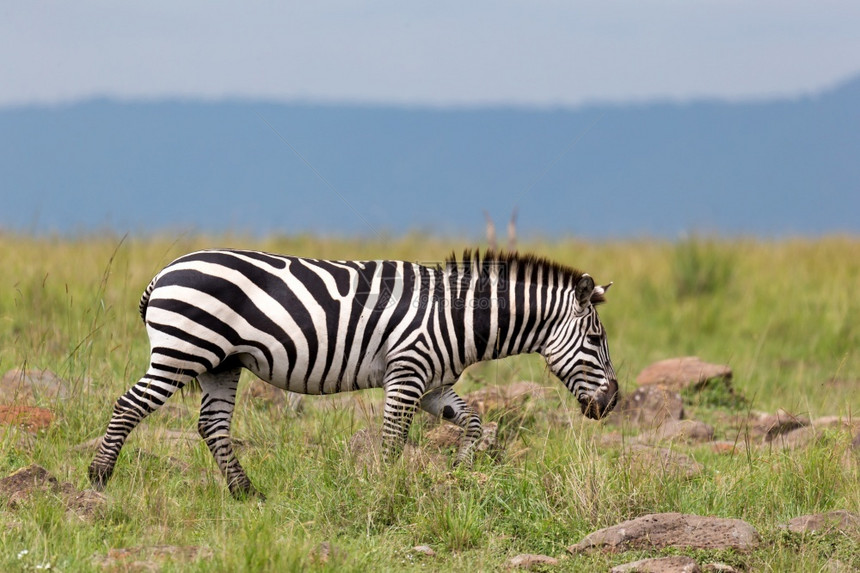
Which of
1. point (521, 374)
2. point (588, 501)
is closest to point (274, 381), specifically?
point (588, 501)

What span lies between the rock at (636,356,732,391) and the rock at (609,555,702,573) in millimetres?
4804

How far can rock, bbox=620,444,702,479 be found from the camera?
5973 millimetres

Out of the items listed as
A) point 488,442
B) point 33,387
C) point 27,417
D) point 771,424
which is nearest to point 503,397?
point 488,442

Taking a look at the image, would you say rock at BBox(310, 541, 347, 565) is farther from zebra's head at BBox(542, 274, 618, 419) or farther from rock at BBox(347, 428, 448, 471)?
zebra's head at BBox(542, 274, 618, 419)

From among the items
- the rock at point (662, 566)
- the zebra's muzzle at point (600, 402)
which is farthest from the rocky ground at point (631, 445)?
the zebra's muzzle at point (600, 402)

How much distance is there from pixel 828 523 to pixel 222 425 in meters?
3.77

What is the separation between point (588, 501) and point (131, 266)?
10.9 metres

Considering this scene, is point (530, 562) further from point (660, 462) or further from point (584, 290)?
point (584, 290)

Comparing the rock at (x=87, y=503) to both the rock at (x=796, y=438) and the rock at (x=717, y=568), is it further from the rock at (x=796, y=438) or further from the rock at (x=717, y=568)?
the rock at (x=796, y=438)

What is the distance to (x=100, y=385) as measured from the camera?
25.8 feet

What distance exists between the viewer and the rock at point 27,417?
22.7ft

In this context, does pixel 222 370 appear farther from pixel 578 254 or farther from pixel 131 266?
pixel 578 254

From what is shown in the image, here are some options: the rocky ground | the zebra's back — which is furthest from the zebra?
the rocky ground

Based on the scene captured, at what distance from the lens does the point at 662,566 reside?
4840 millimetres
